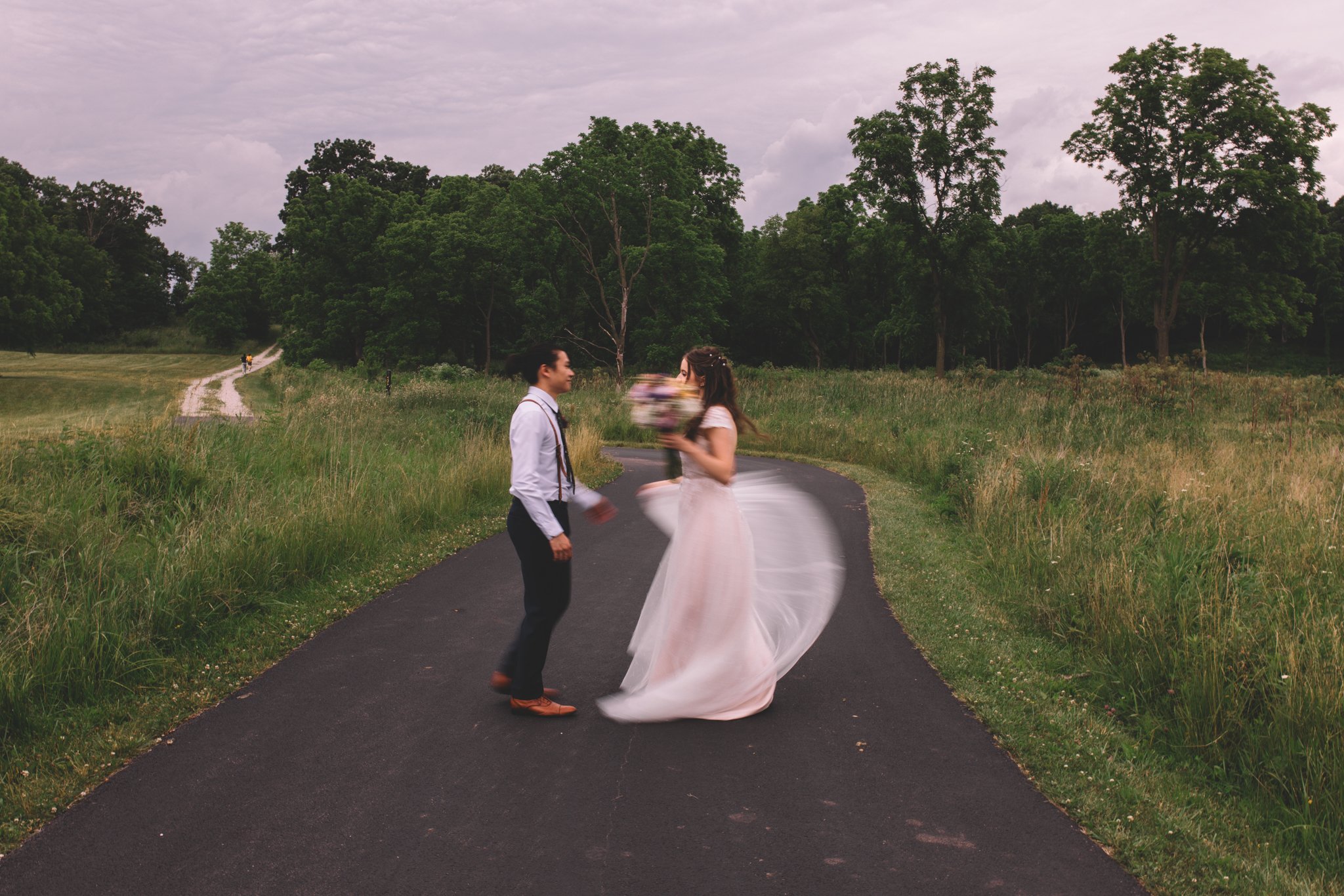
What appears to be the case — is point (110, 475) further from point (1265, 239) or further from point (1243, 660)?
point (1265, 239)

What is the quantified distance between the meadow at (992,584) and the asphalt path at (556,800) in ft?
1.27

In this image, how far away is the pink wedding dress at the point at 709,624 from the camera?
527cm

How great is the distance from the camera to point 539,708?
524 cm

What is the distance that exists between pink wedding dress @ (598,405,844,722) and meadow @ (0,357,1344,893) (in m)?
1.37

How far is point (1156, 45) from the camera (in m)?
→ 42.9

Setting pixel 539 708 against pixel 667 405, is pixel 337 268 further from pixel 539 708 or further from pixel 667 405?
pixel 539 708

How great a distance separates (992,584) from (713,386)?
485 centimetres

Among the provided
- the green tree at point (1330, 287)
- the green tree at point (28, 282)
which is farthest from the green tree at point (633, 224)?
the green tree at point (1330, 287)

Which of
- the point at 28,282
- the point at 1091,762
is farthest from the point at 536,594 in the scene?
the point at 28,282

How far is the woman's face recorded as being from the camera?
211 inches

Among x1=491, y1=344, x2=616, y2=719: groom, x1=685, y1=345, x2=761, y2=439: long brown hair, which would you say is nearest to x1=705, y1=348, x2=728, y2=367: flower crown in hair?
x1=685, y1=345, x2=761, y2=439: long brown hair

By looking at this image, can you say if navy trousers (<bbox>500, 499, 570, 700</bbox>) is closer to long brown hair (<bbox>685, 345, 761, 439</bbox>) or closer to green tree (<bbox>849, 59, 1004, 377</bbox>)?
long brown hair (<bbox>685, 345, 761, 439</bbox>)

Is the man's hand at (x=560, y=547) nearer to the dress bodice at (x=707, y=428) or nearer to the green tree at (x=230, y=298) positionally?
the dress bodice at (x=707, y=428)

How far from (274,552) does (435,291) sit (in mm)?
50097
